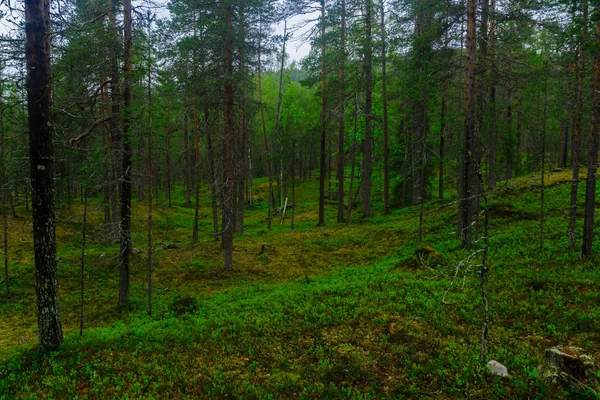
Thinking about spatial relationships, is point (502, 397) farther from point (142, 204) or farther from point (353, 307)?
point (142, 204)

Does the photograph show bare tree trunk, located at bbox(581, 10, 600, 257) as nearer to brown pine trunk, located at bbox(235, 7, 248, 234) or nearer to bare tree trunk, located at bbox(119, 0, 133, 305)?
brown pine trunk, located at bbox(235, 7, 248, 234)

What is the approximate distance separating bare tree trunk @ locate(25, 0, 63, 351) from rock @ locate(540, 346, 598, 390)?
10.1m

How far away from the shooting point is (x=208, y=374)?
7.05m

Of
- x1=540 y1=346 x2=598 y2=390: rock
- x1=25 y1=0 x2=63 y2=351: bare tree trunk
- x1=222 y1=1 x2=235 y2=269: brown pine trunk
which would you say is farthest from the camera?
x1=222 y1=1 x2=235 y2=269: brown pine trunk

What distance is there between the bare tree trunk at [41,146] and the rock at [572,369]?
1009 cm

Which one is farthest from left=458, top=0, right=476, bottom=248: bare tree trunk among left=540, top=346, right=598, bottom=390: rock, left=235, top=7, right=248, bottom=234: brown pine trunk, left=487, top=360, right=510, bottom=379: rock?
left=235, top=7, right=248, bottom=234: brown pine trunk

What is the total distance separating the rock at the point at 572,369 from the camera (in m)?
5.37

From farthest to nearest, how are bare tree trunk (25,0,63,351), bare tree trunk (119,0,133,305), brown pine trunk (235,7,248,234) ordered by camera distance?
brown pine trunk (235,7,248,234), bare tree trunk (119,0,133,305), bare tree trunk (25,0,63,351)

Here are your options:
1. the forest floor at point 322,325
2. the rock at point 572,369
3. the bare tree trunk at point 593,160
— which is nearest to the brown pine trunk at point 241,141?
the forest floor at point 322,325

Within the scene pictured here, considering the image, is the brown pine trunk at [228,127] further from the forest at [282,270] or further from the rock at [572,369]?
the rock at [572,369]

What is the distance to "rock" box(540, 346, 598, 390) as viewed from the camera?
537 cm

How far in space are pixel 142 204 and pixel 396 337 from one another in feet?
109

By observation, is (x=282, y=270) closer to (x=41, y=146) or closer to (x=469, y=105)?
(x=469, y=105)

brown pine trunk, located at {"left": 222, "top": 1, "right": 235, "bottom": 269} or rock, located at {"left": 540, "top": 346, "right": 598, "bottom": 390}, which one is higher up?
brown pine trunk, located at {"left": 222, "top": 1, "right": 235, "bottom": 269}
